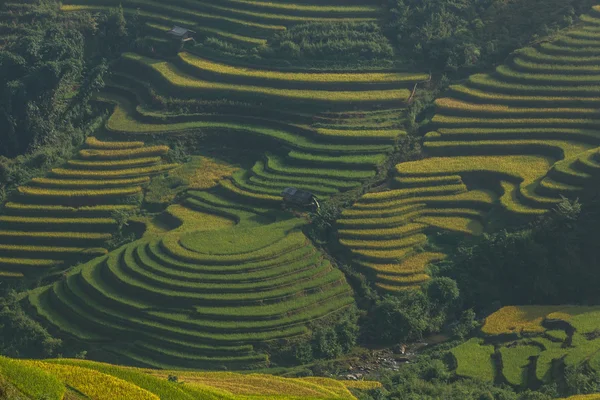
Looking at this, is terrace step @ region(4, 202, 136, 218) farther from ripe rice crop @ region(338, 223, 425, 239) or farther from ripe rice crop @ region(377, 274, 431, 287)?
ripe rice crop @ region(377, 274, 431, 287)

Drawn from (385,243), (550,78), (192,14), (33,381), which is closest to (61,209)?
(385,243)

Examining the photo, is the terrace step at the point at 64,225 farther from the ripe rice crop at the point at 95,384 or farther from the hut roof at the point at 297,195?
the ripe rice crop at the point at 95,384

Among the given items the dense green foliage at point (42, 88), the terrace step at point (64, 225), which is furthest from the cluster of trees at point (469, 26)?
the terrace step at point (64, 225)

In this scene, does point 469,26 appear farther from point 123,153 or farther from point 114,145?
point 114,145

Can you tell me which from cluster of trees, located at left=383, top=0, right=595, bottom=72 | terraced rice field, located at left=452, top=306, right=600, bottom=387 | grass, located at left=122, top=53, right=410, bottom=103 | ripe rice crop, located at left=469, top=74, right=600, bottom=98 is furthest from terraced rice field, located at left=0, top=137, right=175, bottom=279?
terraced rice field, located at left=452, top=306, right=600, bottom=387

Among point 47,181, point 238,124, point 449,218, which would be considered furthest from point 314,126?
point 47,181

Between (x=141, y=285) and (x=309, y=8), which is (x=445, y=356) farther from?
(x=309, y=8)
